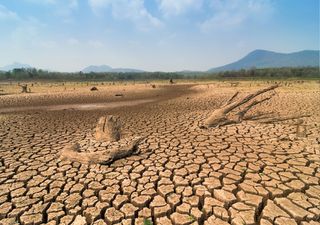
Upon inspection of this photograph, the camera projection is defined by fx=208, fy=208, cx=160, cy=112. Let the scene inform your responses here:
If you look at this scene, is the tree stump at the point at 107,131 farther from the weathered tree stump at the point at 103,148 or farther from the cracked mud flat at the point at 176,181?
the cracked mud flat at the point at 176,181

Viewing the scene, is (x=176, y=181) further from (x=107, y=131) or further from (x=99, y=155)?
(x=107, y=131)

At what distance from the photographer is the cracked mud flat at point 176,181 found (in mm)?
2697

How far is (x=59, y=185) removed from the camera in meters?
3.46

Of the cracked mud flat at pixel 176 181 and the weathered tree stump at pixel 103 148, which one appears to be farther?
the weathered tree stump at pixel 103 148

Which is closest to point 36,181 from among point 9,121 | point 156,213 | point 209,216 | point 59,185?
point 59,185

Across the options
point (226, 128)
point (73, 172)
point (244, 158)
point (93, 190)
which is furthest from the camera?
point (226, 128)

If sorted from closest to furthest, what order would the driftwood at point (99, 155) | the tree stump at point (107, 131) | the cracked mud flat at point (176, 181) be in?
the cracked mud flat at point (176, 181)
the driftwood at point (99, 155)
the tree stump at point (107, 131)

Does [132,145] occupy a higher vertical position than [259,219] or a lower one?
higher

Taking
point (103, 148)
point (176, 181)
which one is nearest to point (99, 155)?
point (103, 148)

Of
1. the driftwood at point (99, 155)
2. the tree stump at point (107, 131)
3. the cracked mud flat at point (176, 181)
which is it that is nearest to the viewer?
the cracked mud flat at point (176, 181)

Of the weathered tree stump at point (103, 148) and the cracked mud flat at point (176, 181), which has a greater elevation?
the weathered tree stump at point (103, 148)

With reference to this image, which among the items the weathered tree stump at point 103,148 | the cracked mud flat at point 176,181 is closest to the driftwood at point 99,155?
the weathered tree stump at point 103,148

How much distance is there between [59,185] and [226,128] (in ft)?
15.9

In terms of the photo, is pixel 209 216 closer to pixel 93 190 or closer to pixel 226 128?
pixel 93 190
